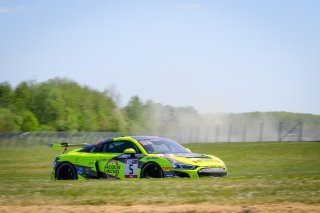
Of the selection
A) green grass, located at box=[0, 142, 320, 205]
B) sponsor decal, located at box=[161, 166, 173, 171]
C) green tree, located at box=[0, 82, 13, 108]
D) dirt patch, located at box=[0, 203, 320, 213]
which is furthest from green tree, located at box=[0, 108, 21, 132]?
dirt patch, located at box=[0, 203, 320, 213]

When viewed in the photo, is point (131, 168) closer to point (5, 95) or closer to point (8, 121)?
point (8, 121)

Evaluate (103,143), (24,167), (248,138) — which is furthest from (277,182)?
(248,138)

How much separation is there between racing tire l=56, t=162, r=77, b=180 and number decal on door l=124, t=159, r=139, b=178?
179cm

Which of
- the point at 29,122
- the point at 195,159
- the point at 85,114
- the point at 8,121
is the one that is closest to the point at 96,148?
the point at 195,159

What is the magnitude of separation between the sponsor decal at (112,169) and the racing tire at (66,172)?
1120mm

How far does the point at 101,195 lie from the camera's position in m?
12.0

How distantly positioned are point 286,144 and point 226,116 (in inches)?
1812

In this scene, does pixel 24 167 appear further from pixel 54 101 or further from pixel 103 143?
pixel 54 101

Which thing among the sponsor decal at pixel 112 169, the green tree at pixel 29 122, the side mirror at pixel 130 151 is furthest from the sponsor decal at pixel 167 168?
the green tree at pixel 29 122

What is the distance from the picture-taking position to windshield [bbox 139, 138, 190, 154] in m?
16.5

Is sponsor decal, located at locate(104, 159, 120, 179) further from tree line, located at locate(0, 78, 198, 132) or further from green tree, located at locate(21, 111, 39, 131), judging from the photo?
green tree, located at locate(21, 111, 39, 131)

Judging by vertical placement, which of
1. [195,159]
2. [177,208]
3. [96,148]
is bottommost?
[177,208]

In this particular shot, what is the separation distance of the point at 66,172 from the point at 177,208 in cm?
792

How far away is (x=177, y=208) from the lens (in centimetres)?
1034
